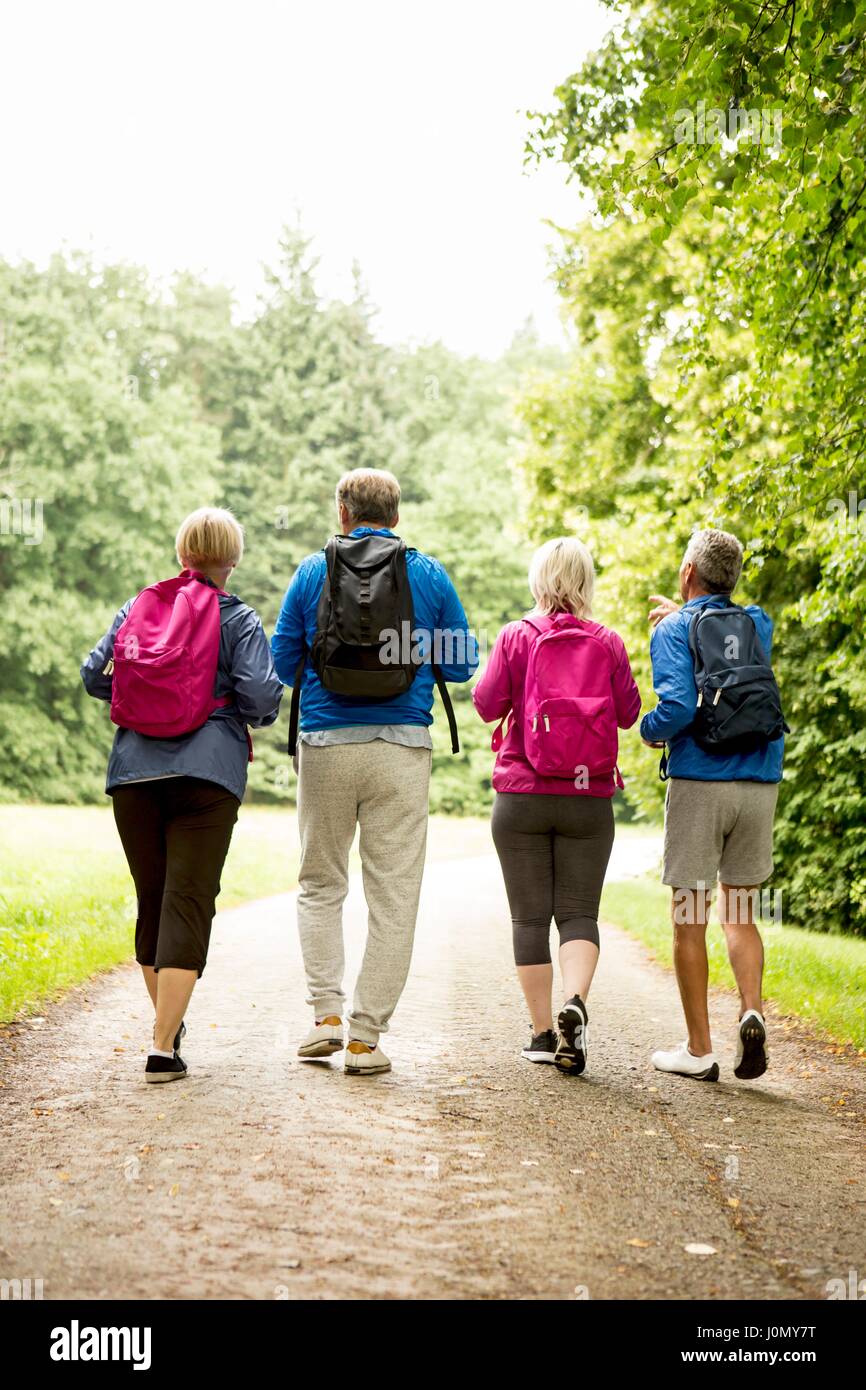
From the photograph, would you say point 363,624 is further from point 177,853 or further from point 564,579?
point 177,853

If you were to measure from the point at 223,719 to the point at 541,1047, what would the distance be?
2.08m

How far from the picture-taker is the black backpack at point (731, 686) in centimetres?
563

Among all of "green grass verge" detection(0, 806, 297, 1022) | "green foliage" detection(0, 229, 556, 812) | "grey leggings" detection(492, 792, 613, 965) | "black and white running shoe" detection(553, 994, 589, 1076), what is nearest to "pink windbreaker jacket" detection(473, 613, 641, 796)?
"grey leggings" detection(492, 792, 613, 965)

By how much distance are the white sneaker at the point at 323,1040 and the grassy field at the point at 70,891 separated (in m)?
1.94

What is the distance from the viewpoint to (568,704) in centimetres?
571

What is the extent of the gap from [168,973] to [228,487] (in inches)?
1714

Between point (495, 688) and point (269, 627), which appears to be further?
point (269, 627)

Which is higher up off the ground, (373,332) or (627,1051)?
(373,332)

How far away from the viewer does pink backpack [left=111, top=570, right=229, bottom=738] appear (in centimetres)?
519

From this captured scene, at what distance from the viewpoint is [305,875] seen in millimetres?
5535

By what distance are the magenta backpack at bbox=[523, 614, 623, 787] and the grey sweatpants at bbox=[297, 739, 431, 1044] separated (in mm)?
521

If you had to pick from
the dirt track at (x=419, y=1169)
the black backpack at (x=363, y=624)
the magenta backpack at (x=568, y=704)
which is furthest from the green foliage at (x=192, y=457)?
the black backpack at (x=363, y=624)
